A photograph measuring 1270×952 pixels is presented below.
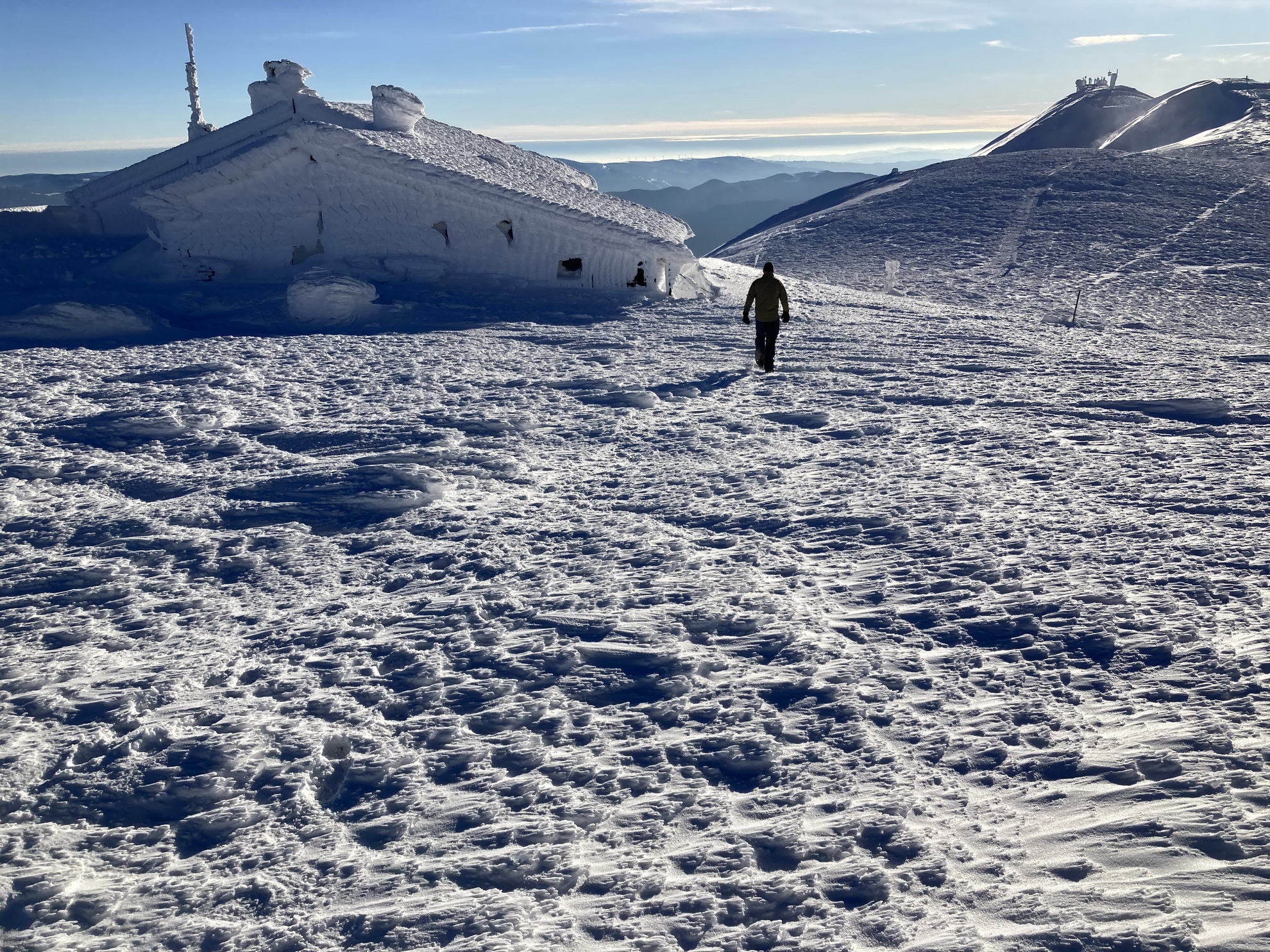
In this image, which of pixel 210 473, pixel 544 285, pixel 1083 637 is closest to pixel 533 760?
pixel 1083 637

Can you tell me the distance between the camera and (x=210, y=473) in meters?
7.79

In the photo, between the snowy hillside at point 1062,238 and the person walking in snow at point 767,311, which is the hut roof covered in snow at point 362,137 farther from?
the snowy hillside at point 1062,238

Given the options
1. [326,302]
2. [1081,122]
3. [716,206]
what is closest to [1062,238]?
[326,302]

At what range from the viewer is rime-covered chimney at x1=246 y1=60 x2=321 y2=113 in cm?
1933


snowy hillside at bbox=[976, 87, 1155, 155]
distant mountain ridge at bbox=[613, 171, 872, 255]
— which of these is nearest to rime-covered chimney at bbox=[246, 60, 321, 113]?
snowy hillside at bbox=[976, 87, 1155, 155]

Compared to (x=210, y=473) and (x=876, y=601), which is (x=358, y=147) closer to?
(x=210, y=473)

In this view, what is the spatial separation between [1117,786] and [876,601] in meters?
1.85

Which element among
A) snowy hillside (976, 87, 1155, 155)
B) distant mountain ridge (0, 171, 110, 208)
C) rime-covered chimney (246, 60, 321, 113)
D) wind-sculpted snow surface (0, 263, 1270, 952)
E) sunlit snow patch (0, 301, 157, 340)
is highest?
distant mountain ridge (0, 171, 110, 208)

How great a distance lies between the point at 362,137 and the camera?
655 inches

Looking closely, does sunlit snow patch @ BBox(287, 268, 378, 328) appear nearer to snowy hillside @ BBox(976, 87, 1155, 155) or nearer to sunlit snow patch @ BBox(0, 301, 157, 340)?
sunlit snow patch @ BBox(0, 301, 157, 340)

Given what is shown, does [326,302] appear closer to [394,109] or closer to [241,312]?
[241,312]

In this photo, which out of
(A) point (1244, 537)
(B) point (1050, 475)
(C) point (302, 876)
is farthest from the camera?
(B) point (1050, 475)

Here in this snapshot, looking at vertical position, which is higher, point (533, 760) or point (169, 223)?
point (169, 223)

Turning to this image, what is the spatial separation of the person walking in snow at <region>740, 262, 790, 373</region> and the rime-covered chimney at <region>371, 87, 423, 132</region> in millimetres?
12051
